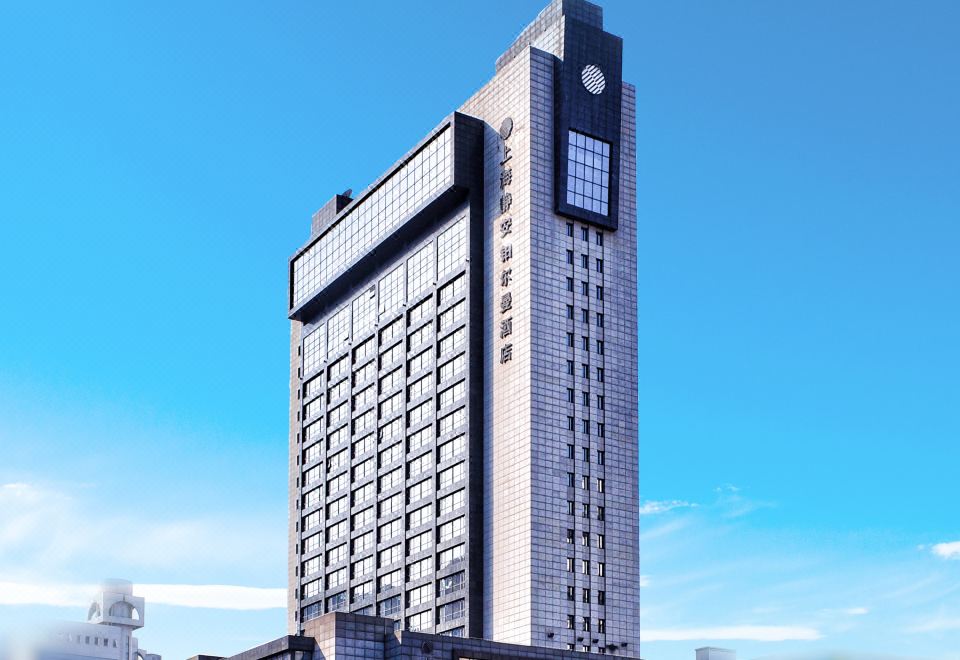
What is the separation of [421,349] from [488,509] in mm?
20640

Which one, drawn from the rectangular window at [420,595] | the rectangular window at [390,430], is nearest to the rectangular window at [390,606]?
the rectangular window at [420,595]

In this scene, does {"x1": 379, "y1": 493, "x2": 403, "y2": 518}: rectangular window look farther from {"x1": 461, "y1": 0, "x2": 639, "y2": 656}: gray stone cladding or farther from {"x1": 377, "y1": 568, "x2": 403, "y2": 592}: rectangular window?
{"x1": 461, "y1": 0, "x2": 639, "y2": 656}: gray stone cladding

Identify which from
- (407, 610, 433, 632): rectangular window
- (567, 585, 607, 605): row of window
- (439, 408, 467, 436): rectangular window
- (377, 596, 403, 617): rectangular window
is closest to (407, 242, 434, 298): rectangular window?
(439, 408, 467, 436): rectangular window

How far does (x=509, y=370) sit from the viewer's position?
391ft

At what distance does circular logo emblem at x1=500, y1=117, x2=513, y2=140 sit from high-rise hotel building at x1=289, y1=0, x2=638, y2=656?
292 millimetres

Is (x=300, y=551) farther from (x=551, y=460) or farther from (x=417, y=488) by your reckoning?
(x=551, y=460)

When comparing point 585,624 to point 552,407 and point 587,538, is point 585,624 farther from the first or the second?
point 552,407

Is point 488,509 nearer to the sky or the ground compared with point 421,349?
nearer to the ground

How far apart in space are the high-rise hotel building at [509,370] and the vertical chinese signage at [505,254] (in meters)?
0.20

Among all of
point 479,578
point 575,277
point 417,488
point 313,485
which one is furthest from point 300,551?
point 575,277

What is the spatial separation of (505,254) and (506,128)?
11557mm

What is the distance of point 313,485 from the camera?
15162cm

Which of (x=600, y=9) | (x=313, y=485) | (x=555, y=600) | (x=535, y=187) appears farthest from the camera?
(x=313, y=485)

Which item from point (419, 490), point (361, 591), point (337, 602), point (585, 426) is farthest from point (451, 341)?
point (337, 602)
